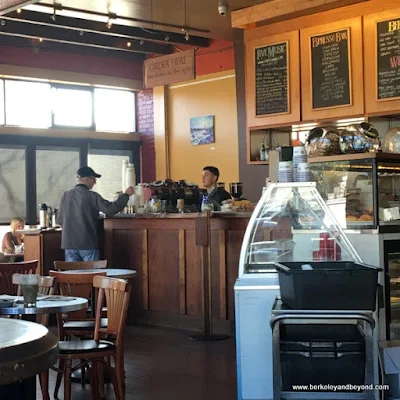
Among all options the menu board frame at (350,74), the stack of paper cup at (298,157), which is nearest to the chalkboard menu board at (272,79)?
the menu board frame at (350,74)

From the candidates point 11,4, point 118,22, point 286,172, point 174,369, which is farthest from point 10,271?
point 118,22

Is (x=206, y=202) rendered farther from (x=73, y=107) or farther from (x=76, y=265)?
(x=73, y=107)

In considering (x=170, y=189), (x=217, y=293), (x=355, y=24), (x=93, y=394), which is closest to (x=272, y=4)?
(x=355, y=24)

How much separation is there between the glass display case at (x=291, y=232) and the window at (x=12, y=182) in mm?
7769

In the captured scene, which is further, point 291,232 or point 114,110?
point 114,110

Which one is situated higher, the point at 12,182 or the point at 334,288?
the point at 12,182

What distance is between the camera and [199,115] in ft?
36.8

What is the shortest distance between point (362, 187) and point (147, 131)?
26.9 feet

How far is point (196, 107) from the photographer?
11281 millimetres

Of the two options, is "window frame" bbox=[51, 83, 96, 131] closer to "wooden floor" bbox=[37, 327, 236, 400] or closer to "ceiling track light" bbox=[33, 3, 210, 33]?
Answer: "ceiling track light" bbox=[33, 3, 210, 33]

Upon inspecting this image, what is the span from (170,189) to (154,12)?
8.23ft

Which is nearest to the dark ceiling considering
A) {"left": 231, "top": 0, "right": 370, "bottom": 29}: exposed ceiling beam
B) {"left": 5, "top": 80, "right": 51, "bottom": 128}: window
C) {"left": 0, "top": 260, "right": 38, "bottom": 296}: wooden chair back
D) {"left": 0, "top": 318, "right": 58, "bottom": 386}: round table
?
{"left": 5, "top": 80, "right": 51, "bottom": 128}: window

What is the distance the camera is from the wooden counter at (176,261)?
671 cm

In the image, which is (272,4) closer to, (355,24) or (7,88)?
(355,24)
